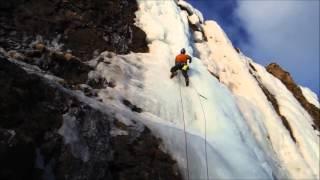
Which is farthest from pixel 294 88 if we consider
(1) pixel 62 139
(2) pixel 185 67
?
(1) pixel 62 139

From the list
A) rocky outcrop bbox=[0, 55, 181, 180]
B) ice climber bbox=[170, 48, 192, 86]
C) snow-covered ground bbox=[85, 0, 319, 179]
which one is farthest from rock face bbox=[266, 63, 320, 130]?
rocky outcrop bbox=[0, 55, 181, 180]

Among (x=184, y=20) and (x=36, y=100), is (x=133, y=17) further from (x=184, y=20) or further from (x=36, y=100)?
(x=36, y=100)

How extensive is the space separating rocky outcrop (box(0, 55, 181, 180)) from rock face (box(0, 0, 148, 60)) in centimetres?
440

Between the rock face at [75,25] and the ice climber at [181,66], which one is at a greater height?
the rock face at [75,25]

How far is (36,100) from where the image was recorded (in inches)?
492

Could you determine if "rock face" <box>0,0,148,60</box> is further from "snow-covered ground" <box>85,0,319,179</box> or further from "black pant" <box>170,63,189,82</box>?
"black pant" <box>170,63,189,82</box>

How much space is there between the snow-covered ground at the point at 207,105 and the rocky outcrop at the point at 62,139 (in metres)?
0.70

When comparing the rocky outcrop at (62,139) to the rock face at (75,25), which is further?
the rock face at (75,25)

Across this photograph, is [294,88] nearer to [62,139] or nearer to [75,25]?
[75,25]

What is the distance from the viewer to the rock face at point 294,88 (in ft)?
95.5

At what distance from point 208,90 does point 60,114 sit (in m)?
8.69

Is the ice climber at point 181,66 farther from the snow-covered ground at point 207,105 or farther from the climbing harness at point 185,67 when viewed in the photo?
the snow-covered ground at point 207,105

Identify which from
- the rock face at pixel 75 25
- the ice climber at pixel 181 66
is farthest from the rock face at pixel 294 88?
the rock face at pixel 75 25

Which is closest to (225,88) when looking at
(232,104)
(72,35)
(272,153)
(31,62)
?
(232,104)
